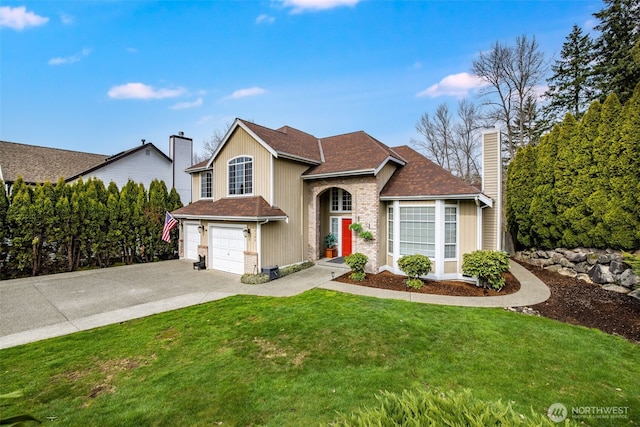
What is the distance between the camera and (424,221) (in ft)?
38.1

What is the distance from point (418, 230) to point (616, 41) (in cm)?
1856

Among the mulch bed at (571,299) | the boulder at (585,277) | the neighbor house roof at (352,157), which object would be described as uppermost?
the neighbor house roof at (352,157)

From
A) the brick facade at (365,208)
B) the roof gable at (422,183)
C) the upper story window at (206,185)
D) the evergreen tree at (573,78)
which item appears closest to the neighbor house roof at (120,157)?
the upper story window at (206,185)

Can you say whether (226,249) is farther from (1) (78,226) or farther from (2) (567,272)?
(2) (567,272)

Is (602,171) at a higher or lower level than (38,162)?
lower

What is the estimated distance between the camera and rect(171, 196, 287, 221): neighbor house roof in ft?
39.5

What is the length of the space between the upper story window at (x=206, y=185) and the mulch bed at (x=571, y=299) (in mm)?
10043

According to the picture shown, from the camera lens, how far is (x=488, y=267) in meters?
9.87

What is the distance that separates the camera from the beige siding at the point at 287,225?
12.6 meters

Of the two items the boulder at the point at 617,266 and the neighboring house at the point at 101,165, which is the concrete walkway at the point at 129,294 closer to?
the boulder at the point at 617,266

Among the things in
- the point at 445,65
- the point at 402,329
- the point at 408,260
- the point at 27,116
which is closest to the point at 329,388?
the point at 402,329

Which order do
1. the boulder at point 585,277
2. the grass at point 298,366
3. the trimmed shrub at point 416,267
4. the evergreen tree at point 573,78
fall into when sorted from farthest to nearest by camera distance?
the evergreen tree at point 573,78 < the trimmed shrub at point 416,267 < the boulder at point 585,277 < the grass at point 298,366

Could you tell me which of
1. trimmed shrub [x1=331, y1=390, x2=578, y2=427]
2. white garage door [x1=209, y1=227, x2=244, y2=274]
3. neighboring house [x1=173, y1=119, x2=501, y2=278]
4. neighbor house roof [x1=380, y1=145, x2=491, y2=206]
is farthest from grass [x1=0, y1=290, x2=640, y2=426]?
white garage door [x1=209, y1=227, x2=244, y2=274]

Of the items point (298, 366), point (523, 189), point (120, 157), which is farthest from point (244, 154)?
point (523, 189)
